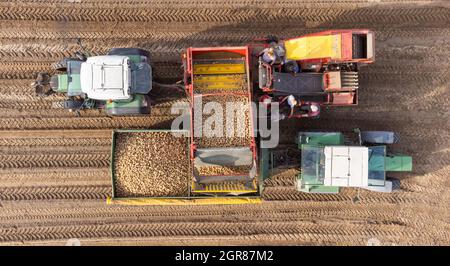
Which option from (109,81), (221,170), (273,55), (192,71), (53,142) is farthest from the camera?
(53,142)

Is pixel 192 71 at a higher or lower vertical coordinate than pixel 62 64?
lower

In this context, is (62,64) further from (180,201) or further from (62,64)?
(180,201)

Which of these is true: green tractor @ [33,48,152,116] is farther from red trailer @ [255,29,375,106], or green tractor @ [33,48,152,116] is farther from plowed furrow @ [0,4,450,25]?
red trailer @ [255,29,375,106]

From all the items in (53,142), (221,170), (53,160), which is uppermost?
(53,142)

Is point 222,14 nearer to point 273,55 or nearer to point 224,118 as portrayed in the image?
point 273,55

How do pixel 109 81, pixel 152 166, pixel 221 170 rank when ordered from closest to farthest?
1. pixel 109 81
2. pixel 221 170
3. pixel 152 166

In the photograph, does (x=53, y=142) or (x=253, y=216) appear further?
(x=253, y=216)

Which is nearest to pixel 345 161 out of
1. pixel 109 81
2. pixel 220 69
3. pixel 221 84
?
pixel 221 84
